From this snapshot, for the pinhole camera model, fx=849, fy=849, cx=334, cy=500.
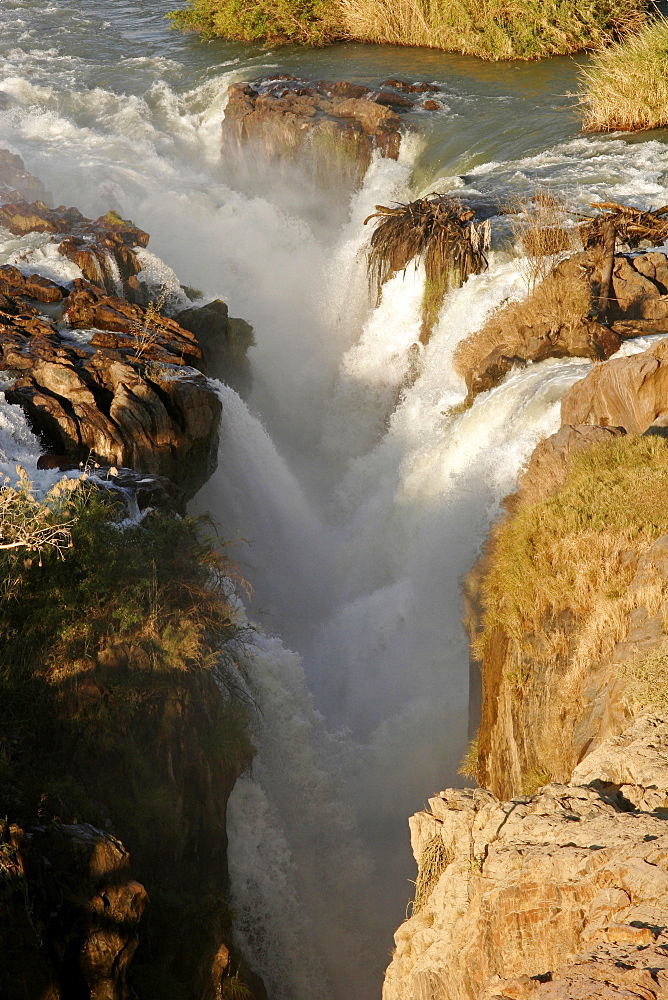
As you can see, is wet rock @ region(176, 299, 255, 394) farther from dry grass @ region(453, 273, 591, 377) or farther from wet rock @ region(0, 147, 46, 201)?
wet rock @ region(0, 147, 46, 201)

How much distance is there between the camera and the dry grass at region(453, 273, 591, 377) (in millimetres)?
9508

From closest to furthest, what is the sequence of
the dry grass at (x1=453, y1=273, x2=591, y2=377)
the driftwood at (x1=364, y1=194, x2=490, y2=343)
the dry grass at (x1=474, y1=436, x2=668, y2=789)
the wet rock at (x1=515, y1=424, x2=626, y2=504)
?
the dry grass at (x1=474, y1=436, x2=668, y2=789) → the wet rock at (x1=515, y1=424, x2=626, y2=504) → the dry grass at (x1=453, y1=273, x2=591, y2=377) → the driftwood at (x1=364, y1=194, x2=490, y2=343)

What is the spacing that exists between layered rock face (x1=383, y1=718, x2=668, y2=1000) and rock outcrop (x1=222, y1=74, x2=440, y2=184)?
13.6m

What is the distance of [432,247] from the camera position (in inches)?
442

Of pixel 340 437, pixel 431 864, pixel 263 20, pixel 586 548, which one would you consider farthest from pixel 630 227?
pixel 263 20

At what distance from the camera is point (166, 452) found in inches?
351

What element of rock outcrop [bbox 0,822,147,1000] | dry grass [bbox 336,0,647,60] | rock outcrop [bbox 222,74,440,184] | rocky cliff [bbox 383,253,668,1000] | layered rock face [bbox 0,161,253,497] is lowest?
rock outcrop [bbox 0,822,147,1000]

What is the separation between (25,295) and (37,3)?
20567 millimetres

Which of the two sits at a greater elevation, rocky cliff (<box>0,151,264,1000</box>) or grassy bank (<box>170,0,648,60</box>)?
grassy bank (<box>170,0,648,60</box>)

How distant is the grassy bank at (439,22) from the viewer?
59.3 feet

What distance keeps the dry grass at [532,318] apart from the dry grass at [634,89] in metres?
5.89

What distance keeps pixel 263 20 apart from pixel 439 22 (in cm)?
505

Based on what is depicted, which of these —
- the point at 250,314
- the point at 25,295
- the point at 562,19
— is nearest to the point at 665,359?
the point at 25,295

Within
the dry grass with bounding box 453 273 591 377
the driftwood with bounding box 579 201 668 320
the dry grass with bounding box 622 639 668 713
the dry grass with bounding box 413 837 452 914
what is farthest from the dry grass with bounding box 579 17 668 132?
the dry grass with bounding box 413 837 452 914
